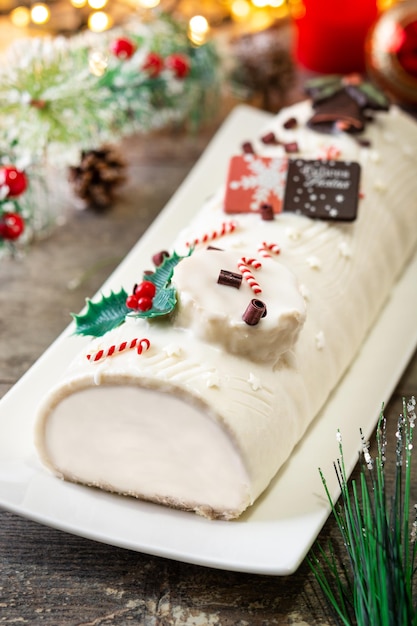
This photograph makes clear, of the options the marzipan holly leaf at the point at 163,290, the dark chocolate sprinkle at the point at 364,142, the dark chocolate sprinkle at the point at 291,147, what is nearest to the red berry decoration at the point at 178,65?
the dark chocolate sprinkle at the point at 291,147

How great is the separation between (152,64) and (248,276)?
1.36 m

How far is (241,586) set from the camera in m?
1.93

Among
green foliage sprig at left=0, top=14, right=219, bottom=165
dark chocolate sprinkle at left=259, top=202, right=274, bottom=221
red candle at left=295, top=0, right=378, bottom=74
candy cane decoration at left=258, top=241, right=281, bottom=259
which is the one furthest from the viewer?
red candle at left=295, top=0, right=378, bottom=74

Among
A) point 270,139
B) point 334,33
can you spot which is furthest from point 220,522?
point 334,33

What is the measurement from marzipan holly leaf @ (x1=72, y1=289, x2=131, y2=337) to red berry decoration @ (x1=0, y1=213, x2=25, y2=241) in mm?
601

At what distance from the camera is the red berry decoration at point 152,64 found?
3090mm

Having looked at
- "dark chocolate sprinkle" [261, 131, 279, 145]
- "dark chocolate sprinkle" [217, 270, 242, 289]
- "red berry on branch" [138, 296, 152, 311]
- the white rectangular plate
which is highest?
"dark chocolate sprinkle" [261, 131, 279, 145]

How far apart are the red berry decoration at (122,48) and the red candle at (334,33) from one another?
80cm

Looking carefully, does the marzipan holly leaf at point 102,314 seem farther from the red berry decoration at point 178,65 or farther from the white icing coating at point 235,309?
the red berry decoration at point 178,65

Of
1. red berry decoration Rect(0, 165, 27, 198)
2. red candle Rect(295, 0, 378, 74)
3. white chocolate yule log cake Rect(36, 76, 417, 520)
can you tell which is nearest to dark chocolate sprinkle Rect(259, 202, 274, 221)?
white chocolate yule log cake Rect(36, 76, 417, 520)

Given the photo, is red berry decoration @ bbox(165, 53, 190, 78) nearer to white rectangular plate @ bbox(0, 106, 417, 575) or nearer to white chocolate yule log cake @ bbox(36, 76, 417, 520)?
white chocolate yule log cake @ bbox(36, 76, 417, 520)

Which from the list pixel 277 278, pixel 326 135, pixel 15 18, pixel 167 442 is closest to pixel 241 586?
pixel 167 442

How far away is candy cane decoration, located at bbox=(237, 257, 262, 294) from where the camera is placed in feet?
6.56

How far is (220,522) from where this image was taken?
198 cm
